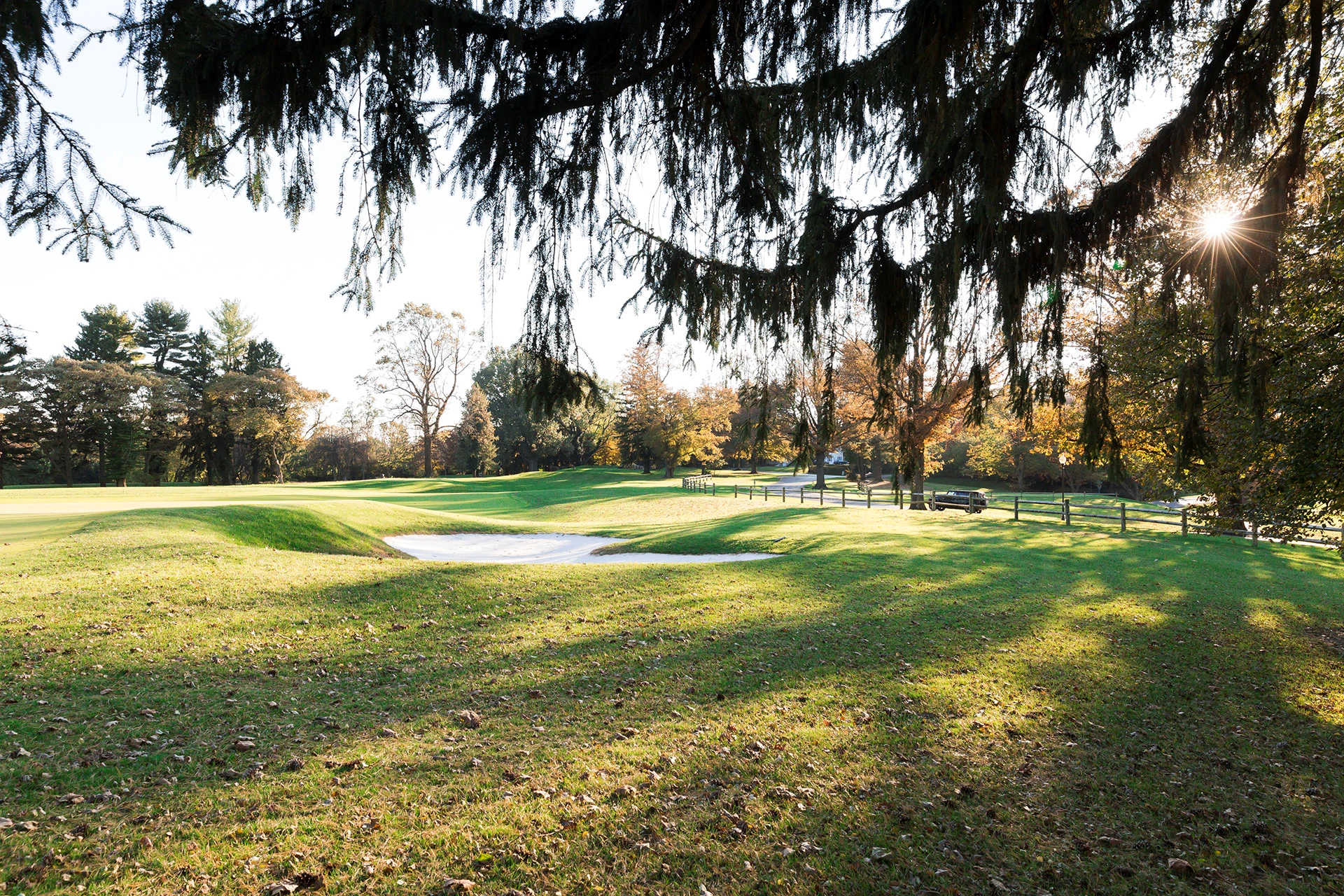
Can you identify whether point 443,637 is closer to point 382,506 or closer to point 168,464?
point 382,506

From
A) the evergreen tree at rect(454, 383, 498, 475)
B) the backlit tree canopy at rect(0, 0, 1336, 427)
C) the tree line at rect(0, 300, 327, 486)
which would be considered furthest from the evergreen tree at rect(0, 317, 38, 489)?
the backlit tree canopy at rect(0, 0, 1336, 427)

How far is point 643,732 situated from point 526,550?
36.5 feet

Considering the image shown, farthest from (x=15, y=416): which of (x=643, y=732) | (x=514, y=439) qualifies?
(x=643, y=732)

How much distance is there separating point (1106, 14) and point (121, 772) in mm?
6676

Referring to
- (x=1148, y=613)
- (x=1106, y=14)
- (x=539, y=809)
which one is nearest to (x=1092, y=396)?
(x=1106, y=14)

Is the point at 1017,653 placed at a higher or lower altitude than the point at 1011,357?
lower

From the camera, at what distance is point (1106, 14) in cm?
310

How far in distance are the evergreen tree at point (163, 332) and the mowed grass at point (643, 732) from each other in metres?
45.4

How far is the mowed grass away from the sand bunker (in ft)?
11.8

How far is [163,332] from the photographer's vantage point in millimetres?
45344

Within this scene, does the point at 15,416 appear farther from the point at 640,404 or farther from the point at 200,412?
the point at 640,404

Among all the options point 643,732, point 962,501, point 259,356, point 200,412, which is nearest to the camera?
point 643,732

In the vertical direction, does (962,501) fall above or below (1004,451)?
below

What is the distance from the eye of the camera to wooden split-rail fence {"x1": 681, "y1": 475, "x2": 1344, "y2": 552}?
854 cm
